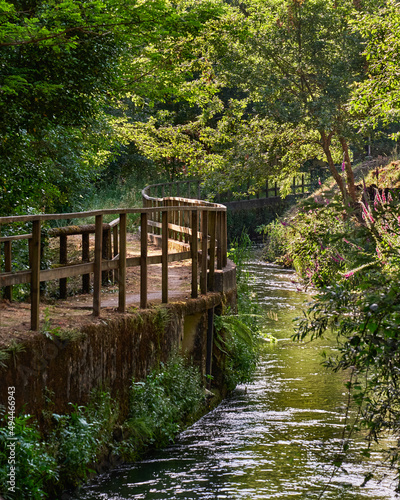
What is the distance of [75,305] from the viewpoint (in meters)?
8.40

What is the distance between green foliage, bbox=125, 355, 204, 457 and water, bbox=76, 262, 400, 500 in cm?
19

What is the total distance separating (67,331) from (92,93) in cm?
651

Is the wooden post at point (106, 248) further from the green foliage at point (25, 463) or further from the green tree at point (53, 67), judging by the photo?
Answer: the green foliage at point (25, 463)

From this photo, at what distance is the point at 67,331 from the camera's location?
654cm

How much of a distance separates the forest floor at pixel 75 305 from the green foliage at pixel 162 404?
0.87 meters

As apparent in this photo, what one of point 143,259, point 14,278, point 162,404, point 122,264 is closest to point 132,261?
point 143,259

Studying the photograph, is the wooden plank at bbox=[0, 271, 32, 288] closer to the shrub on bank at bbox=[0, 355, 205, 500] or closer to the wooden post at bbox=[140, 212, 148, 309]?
the shrub on bank at bbox=[0, 355, 205, 500]

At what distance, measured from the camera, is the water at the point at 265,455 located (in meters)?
6.69

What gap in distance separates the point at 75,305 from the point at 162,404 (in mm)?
1596

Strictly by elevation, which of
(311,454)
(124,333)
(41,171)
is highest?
(41,171)

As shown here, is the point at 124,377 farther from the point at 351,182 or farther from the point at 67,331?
the point at 351,182

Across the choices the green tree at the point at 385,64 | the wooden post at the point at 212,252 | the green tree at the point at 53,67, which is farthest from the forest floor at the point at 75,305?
the green tree at the point at 385,64

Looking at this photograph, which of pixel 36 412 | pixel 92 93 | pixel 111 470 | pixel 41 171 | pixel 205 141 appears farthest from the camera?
pixel 205 141

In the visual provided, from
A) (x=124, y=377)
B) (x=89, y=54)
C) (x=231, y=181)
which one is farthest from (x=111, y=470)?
(x=231, y=181)
